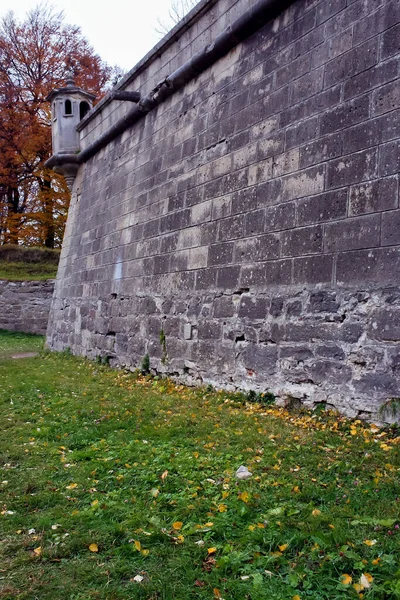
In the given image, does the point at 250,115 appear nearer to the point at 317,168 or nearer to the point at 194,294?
the point at 317,168

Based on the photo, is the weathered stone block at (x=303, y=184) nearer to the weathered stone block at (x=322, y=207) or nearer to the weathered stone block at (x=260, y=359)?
the weathered stone block at (x=322, y=207)

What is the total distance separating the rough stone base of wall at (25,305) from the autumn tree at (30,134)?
4.73 metres

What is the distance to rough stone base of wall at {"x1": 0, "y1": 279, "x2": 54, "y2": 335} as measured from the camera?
16188 mm

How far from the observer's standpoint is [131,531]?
99.1 inches

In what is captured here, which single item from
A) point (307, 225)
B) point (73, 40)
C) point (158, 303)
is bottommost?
point (158, 303)

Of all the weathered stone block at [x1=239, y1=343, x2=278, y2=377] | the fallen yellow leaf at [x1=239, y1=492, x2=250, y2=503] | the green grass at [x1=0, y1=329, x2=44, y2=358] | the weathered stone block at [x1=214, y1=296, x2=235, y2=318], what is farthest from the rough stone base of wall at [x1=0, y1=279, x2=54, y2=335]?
the fallen yellow leaf at [x1=239, y1=492, x2=250, y2=503]

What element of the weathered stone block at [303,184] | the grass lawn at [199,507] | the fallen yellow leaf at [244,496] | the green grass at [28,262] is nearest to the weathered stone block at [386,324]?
the grass lawn at [199,507]

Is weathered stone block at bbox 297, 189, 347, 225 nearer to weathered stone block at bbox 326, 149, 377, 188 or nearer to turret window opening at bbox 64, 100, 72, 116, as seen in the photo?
weathered stone block at bbox 326, 149, 377, 188

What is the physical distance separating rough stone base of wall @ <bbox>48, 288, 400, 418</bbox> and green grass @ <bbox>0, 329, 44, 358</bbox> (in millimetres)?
5596

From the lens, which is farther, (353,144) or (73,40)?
(73,40)

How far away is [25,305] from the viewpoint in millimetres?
16281

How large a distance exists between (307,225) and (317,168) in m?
0.50

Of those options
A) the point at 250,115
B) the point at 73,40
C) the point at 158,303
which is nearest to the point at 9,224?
the point at 73,40

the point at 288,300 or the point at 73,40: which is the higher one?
the point at 73,40
